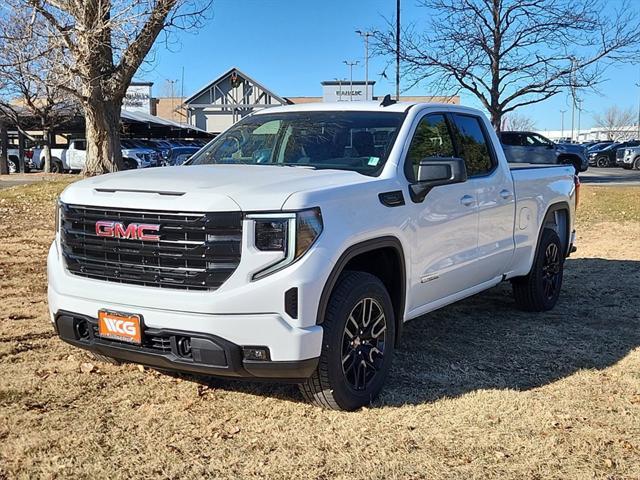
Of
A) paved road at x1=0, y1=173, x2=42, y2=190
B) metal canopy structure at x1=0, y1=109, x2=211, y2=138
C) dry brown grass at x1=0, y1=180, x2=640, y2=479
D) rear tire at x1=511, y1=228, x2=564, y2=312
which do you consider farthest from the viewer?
metal canopy structure at x1=0, y1=109, x2=211, y2=138

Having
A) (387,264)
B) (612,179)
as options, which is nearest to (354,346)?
(387,264)

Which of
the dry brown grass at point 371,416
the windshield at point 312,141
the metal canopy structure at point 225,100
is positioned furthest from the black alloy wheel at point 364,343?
the metal canopy structure at point 225,100

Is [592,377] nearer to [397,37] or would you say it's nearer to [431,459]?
[431,459]

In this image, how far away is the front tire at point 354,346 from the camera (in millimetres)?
3748

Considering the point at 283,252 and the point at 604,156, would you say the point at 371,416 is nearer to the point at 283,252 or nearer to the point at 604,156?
the point at 283,252

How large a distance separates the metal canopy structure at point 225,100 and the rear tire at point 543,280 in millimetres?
56318

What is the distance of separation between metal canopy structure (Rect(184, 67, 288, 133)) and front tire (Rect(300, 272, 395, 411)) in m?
58.7

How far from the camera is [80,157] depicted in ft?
107

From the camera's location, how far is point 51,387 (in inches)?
170

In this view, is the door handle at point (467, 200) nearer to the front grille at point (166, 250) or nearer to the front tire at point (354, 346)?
the front tire at point (354, 346)

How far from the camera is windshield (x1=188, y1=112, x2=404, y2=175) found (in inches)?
182

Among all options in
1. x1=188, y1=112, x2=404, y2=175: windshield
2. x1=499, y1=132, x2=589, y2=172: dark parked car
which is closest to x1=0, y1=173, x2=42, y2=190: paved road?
x1=499, y1=132, x2=589, y2=172: dark parked car

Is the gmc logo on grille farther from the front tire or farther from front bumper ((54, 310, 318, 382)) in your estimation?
the front tire

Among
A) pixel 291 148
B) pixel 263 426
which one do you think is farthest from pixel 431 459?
pixel 291 148
